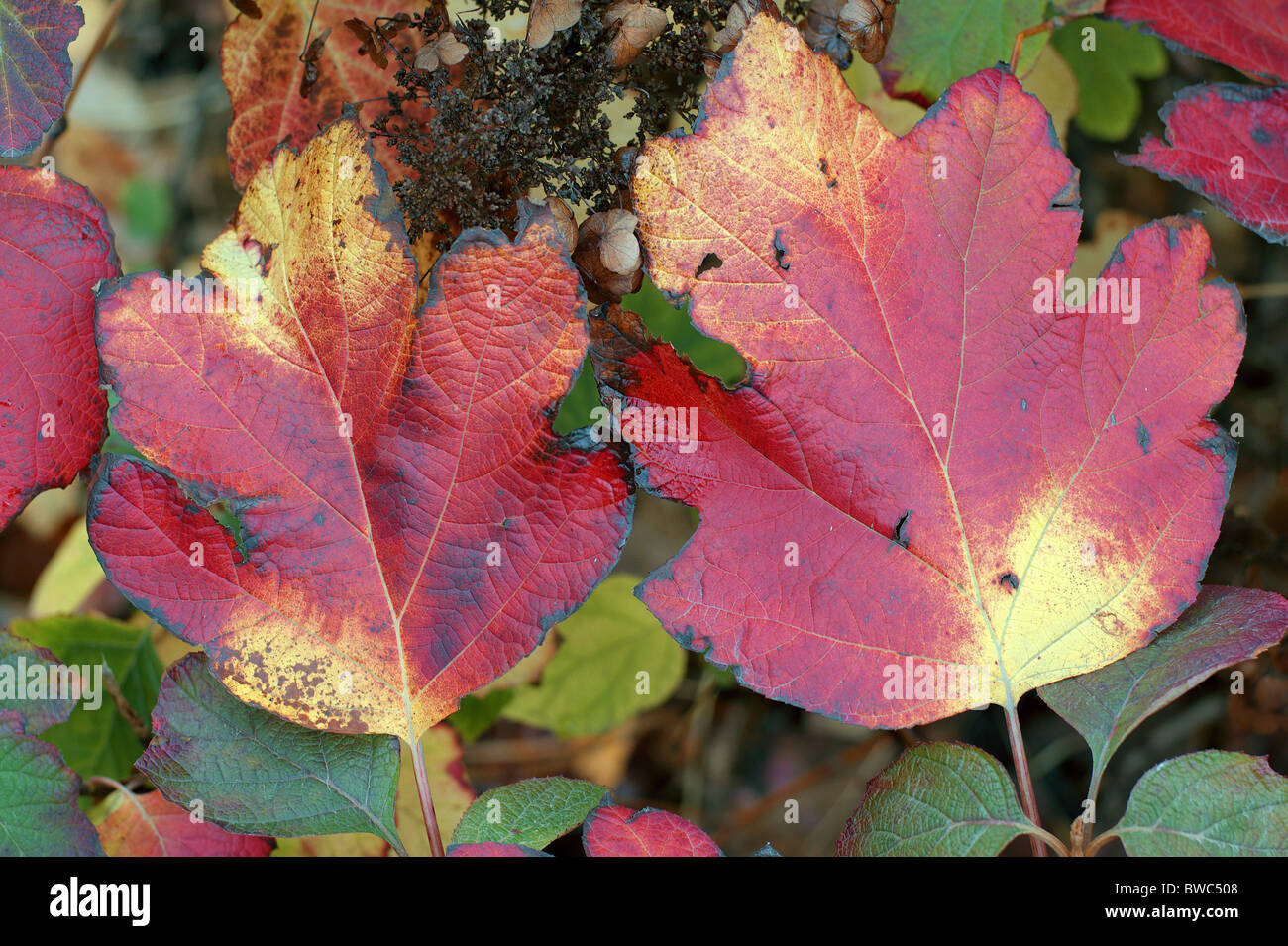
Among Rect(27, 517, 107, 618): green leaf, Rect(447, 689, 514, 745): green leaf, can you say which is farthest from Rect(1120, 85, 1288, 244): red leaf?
Rect(27, 517, 107, 618): green leaf

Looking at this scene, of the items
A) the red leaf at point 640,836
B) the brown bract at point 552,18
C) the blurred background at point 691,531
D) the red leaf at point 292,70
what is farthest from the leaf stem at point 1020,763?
the red leaf at point 292,70

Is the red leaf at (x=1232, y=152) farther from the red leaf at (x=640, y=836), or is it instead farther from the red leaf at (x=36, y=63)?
the red leaf at (x=36, y=63)

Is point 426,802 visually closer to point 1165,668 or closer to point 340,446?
point 340,446

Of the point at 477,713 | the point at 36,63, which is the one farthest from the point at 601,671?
the point at 36,63

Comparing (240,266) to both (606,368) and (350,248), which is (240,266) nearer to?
(350,248)

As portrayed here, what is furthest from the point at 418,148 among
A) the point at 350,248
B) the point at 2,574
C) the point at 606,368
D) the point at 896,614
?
the point at 2,574
